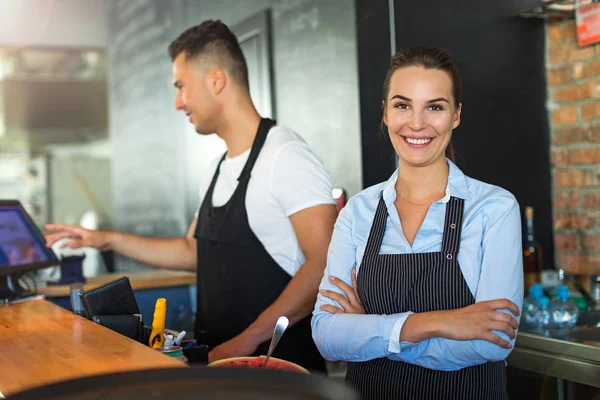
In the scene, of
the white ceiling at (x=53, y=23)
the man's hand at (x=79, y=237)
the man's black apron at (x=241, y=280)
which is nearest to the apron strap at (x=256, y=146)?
the man's black apron at (x=241, y=280)

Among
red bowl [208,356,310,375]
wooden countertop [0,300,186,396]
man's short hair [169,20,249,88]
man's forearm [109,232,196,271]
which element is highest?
man's short hair [169,20,249,88]

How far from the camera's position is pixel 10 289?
240 centimetres

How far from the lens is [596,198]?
278cm

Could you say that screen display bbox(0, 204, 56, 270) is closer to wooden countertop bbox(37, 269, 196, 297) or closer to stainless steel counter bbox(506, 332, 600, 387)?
wooden countertop bbox(37, 269, 196, 297)

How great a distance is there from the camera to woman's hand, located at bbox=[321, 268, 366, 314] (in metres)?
1.70

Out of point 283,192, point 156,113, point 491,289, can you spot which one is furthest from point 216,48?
point 156,113

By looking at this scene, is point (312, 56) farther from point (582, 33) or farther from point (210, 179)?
point (582, 33)

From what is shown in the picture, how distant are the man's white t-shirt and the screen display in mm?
807

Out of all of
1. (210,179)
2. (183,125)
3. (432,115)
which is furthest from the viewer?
(183,125)

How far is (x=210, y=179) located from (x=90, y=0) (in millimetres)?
2616

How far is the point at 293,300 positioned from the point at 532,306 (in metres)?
0.89

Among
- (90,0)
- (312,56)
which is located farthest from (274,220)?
(90,0)

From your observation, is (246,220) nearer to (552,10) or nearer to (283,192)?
(283,192)

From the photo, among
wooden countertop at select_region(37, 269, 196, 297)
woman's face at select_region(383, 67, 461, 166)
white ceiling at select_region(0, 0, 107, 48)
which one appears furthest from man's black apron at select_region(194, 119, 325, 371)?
white ceiling at select_region(0, 0, 107, 48)
